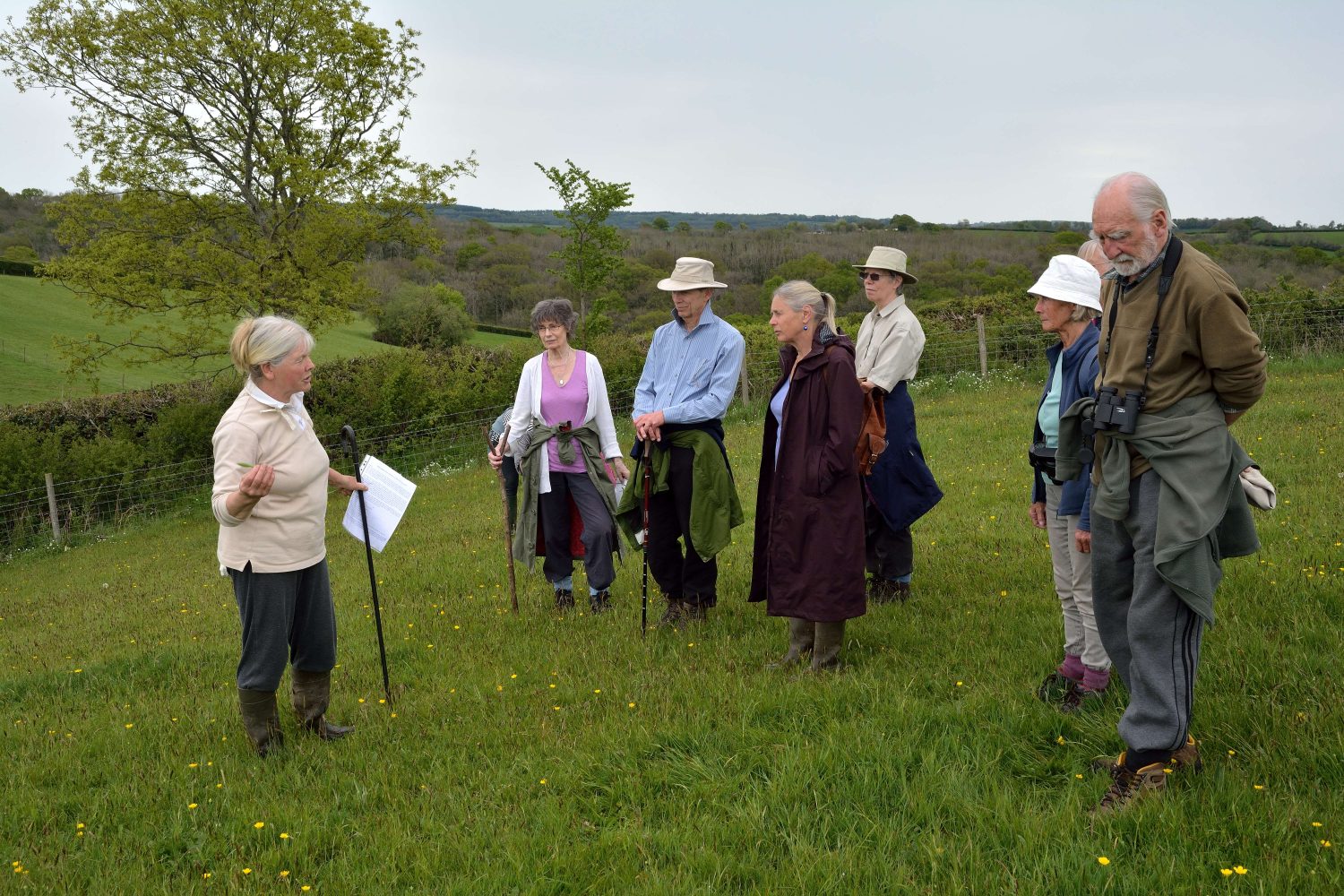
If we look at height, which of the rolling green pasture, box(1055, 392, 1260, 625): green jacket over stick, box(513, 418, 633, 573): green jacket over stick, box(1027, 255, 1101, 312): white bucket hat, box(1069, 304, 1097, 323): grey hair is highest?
the rolling green pasture

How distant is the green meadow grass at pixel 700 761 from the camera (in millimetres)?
3613

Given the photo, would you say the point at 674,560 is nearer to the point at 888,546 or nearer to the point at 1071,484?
the point at 888,546

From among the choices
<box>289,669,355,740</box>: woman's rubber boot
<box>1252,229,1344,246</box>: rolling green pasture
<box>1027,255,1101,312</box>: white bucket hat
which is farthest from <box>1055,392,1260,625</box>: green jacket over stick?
<box>1252,229,1344,246</box>: rolling green pasture

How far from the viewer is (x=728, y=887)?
3.58 meters

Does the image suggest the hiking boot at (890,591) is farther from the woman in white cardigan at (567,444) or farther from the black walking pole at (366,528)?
the black walking pole at (366,528)

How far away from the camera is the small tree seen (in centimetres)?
2303

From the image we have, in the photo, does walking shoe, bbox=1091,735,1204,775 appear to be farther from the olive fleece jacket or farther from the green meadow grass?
the olive fleece jacket

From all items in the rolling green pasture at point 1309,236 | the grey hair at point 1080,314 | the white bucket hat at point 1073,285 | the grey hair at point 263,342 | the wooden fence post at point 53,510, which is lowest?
the wooden fence post at point 53,510

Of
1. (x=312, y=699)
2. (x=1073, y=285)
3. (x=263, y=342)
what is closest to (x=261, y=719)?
(x=312, y=699)

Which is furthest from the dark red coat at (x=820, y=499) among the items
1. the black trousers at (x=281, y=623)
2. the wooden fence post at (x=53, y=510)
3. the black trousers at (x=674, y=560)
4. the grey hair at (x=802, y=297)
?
the wooden fence post at (x=53, y=510)

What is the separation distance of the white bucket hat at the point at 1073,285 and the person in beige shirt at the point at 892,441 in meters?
1.89

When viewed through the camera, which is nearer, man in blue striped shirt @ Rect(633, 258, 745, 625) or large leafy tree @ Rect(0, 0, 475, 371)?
man in blue striped shirt @ Rect(633, 258, 745, 625)

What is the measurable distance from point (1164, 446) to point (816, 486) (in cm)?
208

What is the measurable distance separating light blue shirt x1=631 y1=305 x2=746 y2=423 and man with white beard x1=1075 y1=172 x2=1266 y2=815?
3.01m
